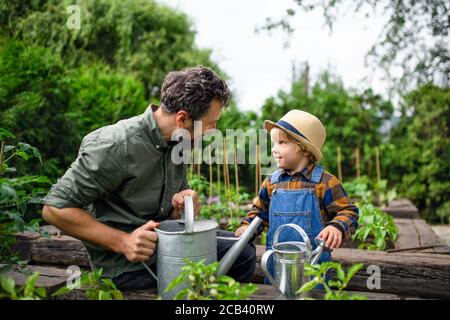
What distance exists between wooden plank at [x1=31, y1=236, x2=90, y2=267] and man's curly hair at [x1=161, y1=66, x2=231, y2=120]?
1.44 metres

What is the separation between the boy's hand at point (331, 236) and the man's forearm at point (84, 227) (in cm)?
83

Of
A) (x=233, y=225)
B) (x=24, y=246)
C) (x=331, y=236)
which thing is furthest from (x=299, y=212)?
(x=24, y=246)

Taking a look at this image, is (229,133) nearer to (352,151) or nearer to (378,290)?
(352,151)

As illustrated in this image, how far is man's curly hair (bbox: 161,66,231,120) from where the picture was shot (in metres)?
1.87

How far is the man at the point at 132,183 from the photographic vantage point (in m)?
1.65

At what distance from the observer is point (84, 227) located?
5.43ft

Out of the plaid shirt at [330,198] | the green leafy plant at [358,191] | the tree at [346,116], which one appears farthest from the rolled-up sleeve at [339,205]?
the tree at [346,116]

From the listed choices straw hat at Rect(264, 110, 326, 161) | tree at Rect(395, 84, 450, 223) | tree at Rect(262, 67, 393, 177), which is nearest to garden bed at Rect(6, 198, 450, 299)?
straw hat at Rect(264, 110, 326, 161)

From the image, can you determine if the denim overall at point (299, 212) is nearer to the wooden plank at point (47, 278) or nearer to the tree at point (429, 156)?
the wooden plank at point (47, 278)

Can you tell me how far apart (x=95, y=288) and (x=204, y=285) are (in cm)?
43

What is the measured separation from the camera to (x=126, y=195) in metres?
1.84

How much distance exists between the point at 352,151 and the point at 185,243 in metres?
5.15

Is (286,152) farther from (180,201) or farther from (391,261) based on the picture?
(391,261)

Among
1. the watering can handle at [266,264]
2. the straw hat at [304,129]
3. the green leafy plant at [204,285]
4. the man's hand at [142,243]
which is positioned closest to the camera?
the green leafy plant at [204,285]
